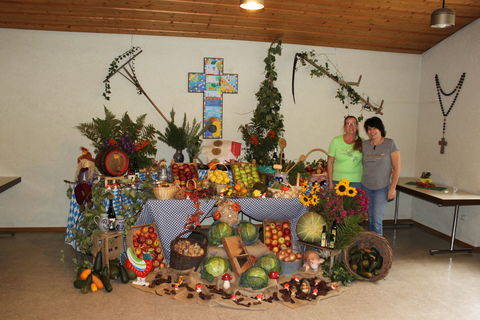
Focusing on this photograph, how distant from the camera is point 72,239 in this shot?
459 centimetres

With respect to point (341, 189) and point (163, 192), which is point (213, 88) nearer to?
point (163, 192)

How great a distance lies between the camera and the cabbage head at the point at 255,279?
12.7ft

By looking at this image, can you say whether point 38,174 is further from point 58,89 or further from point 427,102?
point 427,102

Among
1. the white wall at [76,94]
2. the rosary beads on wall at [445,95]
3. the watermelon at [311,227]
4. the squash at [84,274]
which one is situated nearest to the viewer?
the squash at [84,274]

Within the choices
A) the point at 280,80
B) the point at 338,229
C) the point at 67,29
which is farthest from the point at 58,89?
the point at 338,229

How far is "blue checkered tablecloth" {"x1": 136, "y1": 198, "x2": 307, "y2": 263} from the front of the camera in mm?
4262

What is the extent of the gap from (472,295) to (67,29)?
588 cm

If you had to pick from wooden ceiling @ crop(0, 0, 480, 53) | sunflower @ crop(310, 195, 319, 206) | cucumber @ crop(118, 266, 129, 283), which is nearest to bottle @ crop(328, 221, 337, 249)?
sunflower @ crop(310, 195, 319, 206)

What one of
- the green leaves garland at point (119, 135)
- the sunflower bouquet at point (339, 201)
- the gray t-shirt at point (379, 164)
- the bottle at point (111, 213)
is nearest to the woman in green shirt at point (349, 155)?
the gray t-shirt at point (379, 164)

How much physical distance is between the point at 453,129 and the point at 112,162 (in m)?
4.82

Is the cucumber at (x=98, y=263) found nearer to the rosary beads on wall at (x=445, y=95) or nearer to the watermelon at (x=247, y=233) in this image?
the watermelon at (x=247, y=233)

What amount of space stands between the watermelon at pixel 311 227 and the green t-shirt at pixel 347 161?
2.26 ft

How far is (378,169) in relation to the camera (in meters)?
4.58

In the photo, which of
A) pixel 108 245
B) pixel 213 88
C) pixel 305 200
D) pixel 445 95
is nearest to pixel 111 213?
pixel 108 245
